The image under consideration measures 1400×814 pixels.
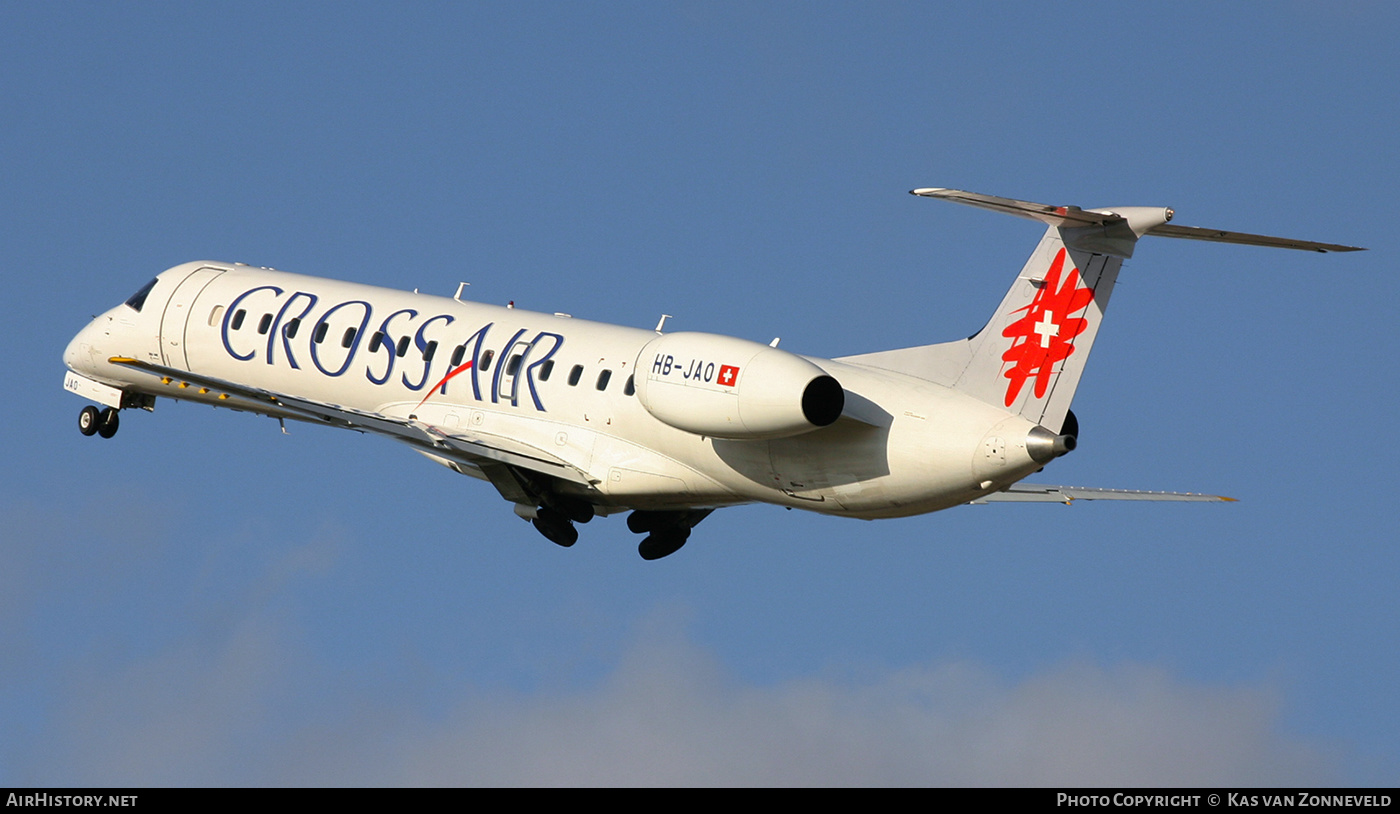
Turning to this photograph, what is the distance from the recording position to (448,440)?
2730 centimetres

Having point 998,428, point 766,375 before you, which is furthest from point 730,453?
point 998,428

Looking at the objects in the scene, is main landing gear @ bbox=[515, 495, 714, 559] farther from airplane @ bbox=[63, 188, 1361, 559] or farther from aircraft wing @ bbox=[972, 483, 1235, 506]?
aircraft wing @ bbox=[972, 483, 1235, 506]

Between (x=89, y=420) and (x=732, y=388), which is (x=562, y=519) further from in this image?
(x=89, y=420)

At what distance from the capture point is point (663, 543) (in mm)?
29672

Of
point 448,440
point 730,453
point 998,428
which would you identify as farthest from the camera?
point 448,440

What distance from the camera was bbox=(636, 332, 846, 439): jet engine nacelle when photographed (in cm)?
2373

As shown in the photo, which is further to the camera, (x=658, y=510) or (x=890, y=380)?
(x=658, y=510)

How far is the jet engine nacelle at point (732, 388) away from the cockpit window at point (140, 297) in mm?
11541

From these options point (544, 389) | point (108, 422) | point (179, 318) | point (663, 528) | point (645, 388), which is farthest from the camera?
point (108, 422)

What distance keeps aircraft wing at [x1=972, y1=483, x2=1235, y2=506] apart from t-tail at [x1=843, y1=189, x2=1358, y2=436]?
3797 mm

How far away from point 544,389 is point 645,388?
2.93 m

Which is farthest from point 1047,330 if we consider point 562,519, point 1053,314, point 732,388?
point 562,519
